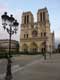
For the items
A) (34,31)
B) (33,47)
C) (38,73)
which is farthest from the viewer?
(34,31)

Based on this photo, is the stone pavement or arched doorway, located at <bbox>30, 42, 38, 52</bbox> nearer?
the stone pavement

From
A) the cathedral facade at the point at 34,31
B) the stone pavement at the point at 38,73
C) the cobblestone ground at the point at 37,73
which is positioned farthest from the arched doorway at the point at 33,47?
the stone pavement at the point at 38,73

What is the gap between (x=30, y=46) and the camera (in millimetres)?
82562

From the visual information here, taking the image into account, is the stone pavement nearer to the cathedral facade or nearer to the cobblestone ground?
the cobblestone ground

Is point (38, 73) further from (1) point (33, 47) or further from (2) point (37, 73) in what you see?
(1) point (33, 47)

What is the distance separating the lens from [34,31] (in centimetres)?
8381

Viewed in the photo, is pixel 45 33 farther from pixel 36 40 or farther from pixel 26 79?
pixel 26 79

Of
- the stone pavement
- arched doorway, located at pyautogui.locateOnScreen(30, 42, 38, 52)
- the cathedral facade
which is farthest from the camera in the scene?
arched doorway, located at pyautogui.locateOnScreen(30, 42, 38, 52)

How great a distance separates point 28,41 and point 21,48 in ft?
15.7

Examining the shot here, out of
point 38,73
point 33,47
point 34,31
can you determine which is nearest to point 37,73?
point 38,73

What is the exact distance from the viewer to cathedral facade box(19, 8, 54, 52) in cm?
8031

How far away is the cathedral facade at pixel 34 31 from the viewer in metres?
80.3

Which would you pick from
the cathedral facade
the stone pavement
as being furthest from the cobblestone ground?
the cathedral facade

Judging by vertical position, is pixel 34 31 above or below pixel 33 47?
above
